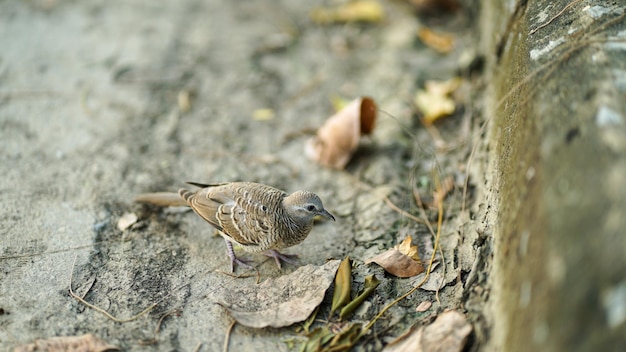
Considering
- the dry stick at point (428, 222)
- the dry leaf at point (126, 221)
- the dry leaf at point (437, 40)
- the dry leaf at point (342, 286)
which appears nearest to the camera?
the dry leaf at point (342, 286)

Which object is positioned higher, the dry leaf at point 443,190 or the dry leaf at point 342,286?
the dry leaf at point 443,190

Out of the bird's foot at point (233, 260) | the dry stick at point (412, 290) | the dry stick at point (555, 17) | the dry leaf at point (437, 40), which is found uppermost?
the dry stick at point (555, 17)

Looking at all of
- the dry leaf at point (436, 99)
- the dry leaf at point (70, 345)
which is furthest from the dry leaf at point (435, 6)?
the dry leaf at point (70, 345)

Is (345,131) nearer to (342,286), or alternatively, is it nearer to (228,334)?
(342,286)

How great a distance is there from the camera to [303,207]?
14.6ft

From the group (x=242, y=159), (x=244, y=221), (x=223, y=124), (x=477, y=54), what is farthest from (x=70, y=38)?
(x=477, y=54)

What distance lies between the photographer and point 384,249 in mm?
4613

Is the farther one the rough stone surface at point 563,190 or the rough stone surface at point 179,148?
the rough stone surface at point 179,148

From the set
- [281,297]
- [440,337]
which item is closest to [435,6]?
[281,297]

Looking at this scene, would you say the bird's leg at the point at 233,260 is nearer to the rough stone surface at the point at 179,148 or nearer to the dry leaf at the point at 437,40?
the rough stone surface at the point at 179,148

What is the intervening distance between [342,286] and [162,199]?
1.76 m

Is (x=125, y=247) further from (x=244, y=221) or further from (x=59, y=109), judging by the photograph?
(x=59, y=109)

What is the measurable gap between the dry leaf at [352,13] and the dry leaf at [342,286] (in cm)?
461

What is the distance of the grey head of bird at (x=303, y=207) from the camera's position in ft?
14.6
